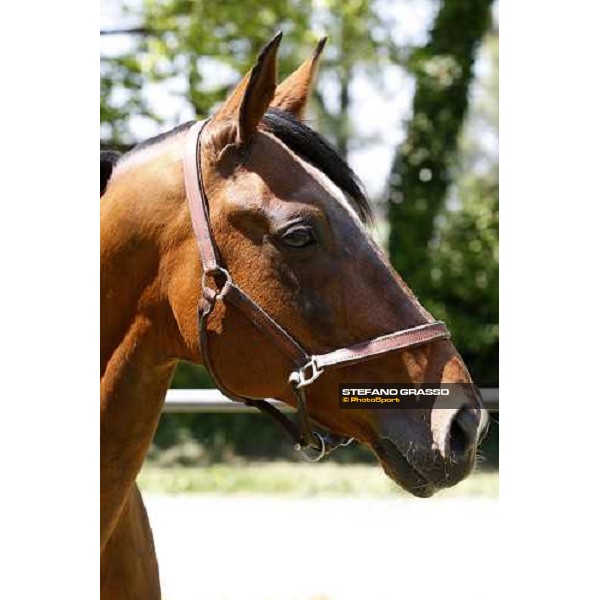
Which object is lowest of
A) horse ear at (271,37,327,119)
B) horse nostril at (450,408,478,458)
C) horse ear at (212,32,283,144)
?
horse nostril at (450,408,478,458)

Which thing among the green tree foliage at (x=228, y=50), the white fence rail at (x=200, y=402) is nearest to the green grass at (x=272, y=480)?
the green tree foliage at (x=228, y=50)

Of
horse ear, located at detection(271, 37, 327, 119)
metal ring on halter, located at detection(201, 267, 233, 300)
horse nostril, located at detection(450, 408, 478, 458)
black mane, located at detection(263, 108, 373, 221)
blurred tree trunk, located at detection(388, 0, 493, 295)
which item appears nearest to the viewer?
horse nostril, located at detection(450, 408, 478, 458)

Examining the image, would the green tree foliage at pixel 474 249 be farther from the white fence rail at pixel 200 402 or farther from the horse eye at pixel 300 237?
the horse eye at pixel 300 237

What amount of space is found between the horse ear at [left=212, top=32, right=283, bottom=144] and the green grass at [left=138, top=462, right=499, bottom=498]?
472 centimetres

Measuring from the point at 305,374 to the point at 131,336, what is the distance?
0.51 meters

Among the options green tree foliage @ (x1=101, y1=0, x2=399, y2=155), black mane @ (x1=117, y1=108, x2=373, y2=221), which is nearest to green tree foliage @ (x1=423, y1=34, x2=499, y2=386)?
green tree foliage @ (x1=101, y1=0, x2=399, y2=155)

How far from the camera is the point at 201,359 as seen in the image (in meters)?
2.03

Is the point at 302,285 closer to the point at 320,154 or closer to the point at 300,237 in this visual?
the point at 300,237

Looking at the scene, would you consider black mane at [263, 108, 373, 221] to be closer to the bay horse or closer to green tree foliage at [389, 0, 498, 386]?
the bay horse

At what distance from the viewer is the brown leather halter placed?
189 centimetres

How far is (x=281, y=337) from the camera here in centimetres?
193
